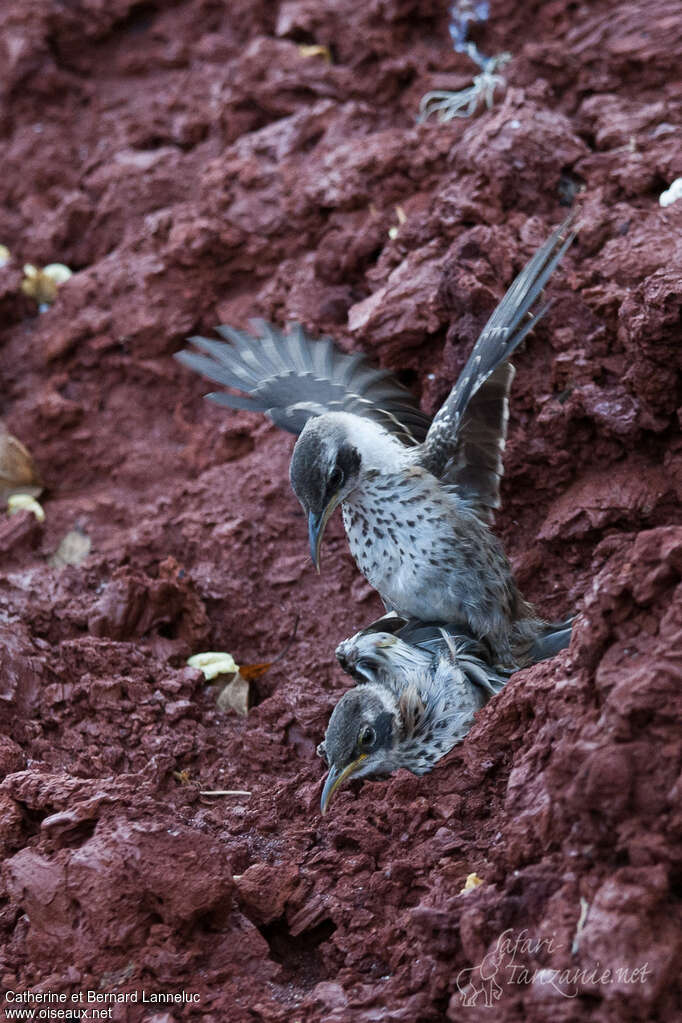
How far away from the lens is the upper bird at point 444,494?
13.9 feet

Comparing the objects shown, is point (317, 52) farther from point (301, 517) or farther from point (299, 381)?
point (301, 517)

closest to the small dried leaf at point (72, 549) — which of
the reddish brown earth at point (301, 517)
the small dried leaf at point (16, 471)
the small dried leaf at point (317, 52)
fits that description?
the reddish brown earth at point (301, 517)

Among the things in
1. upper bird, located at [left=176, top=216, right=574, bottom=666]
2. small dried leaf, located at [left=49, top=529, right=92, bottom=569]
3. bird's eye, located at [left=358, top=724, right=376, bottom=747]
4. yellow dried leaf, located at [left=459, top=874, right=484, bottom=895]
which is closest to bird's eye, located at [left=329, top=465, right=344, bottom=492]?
upper bird, located at [left=176, top=216, right=574, bottom=666]

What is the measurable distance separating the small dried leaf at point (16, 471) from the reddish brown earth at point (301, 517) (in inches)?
6.5

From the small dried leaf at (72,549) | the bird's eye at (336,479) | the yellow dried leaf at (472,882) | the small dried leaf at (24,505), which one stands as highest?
the bird's eye at (336,479)

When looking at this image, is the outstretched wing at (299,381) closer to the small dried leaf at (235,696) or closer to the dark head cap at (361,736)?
the small dried leaf at (235,696)

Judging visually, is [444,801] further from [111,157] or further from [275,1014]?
[111,157]

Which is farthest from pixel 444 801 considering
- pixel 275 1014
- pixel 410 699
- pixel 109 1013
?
pixel 109 1013

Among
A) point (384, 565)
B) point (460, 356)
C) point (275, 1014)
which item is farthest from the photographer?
Answer: point (460, 356)

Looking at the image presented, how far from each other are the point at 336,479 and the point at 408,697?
0.81 m

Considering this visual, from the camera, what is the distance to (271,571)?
518 cm

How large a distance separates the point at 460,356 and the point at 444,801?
2.02 m

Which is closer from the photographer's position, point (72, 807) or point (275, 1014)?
point (275, 1014)

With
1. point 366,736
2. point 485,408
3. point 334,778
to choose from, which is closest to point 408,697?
point 366,736
